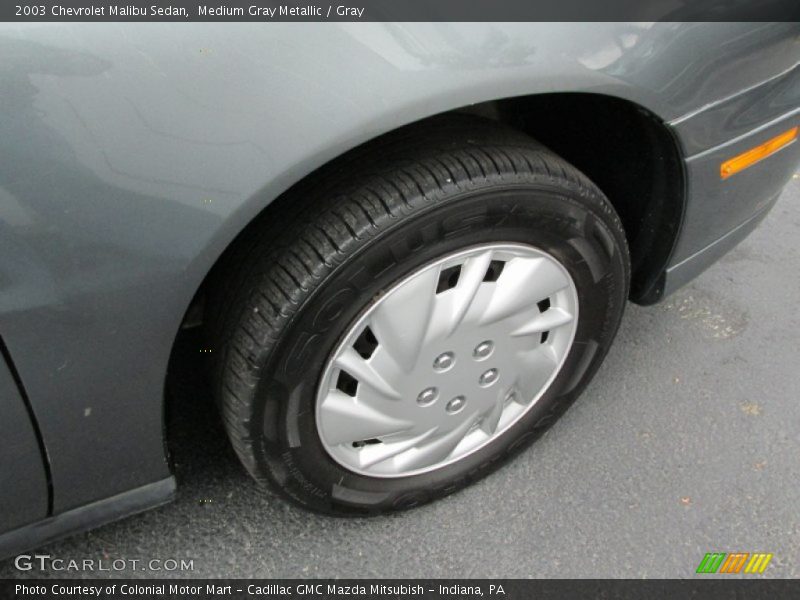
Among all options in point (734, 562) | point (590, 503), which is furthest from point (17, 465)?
point (734, 562)

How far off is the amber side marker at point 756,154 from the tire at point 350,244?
247 mm

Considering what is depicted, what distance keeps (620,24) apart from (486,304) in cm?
48

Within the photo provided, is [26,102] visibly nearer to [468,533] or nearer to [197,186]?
[197,186]

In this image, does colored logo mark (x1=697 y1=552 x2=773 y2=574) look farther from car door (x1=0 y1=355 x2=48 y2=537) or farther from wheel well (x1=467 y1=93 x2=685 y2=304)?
car door (x1=0 y1=355 x2=48 y2=537)

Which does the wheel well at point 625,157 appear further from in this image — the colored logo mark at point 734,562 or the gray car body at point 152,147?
the colored logo mark at point 734,562

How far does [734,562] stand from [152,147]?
137 centimetres

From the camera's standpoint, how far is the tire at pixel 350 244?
1.07 metres

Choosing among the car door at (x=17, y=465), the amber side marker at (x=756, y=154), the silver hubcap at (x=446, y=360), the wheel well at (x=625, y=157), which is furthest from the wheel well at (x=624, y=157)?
the car door at (x=17, y=465)

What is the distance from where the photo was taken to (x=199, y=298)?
1.33 m

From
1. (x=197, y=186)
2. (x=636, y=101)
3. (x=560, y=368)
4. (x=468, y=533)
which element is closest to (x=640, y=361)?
(x=560, y=368)

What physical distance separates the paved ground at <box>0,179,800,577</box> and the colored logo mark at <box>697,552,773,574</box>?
0.02m

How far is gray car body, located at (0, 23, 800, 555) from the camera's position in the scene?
0.80m

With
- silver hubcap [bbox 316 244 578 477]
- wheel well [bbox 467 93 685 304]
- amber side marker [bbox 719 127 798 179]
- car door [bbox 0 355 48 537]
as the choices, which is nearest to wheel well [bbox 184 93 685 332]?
wheel well [bbox 467 93 685 304]

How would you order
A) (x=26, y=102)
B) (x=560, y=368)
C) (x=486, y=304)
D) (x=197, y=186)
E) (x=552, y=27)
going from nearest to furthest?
(x=26, y=102) < (x=197, y=186) < (x=552, y=27) < (x=486, y=304) < (x=560, y=368)
